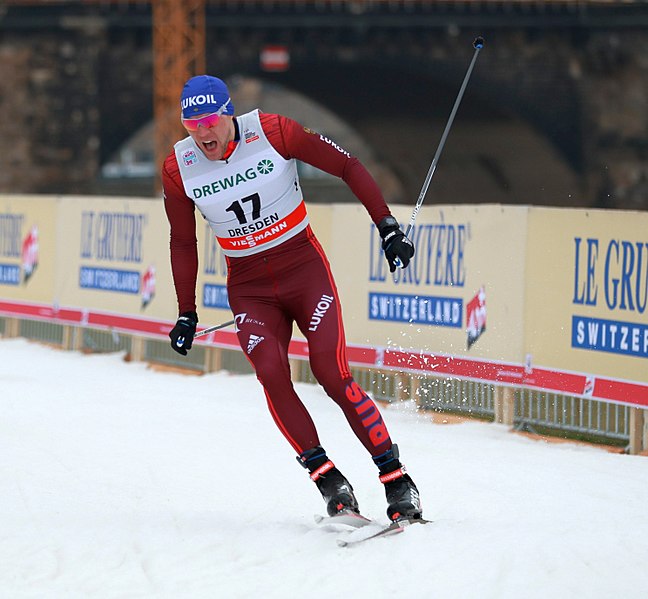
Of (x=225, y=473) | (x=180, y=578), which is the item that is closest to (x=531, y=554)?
(x=180, y=578)

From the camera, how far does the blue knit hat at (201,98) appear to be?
6.93 metres

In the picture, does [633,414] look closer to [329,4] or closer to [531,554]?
[531,554]

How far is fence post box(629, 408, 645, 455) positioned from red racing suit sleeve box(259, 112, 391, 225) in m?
3.56

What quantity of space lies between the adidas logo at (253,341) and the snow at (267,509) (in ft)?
2.74

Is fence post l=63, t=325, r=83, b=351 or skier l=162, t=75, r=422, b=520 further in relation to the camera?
fence post l=63, t=325, r=83, b=351

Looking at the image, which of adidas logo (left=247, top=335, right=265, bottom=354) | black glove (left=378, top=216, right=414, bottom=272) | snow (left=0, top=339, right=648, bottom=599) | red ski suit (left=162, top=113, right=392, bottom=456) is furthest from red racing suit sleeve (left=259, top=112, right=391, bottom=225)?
snow (left=0, top=339, right=648, bottom=599)

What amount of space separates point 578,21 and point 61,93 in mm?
14411

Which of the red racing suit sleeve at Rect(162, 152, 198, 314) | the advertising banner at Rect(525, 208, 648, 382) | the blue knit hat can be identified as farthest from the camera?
the advertising banner at Rect(525, 208, 648, 382)

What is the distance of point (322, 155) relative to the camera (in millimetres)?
7086

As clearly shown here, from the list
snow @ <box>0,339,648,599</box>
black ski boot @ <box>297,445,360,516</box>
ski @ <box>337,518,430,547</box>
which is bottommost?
snow @ <box>0,339,648,599</box>

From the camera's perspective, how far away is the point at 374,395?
12453 millimetres

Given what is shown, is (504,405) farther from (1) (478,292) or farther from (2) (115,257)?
(2) (115,257)

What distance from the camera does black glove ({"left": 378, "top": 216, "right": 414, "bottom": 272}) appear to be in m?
6.79

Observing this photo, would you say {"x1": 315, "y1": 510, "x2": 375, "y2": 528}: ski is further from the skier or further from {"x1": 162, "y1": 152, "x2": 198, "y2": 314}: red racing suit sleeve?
{"x1": 162, "y1": 152, "x2": 198, "y2": 314}: red racing suit sleeve
